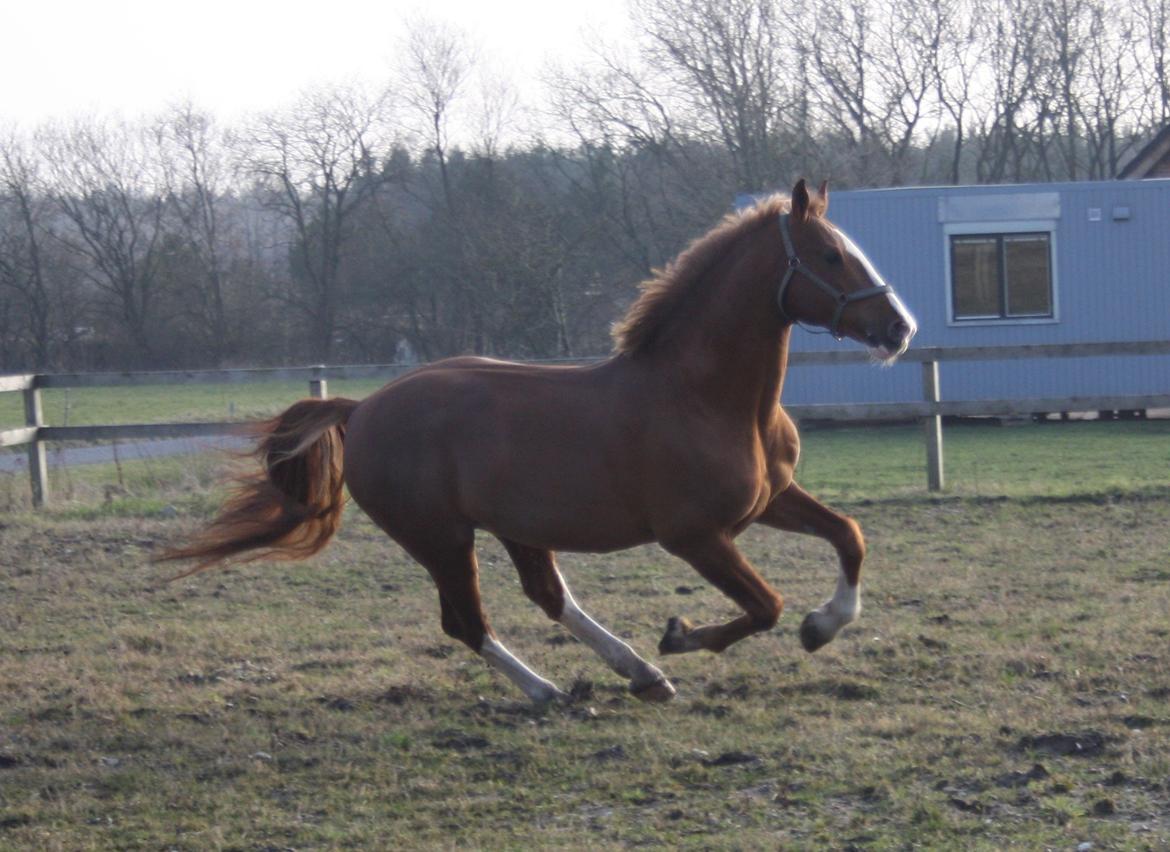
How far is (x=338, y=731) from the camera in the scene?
499 centimetres

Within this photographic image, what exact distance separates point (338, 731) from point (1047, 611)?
3559 millimetres

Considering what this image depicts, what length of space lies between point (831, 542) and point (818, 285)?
3.48ft

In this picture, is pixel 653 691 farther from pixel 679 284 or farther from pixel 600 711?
pixel 679 284

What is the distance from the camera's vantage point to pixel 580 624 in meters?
5.47

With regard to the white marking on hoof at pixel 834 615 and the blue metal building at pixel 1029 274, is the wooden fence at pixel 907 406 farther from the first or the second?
the blue metal building at pixel 1029 274

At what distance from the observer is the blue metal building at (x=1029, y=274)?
18.3 meters

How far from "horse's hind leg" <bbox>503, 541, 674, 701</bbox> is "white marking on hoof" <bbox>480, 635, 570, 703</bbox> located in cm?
25

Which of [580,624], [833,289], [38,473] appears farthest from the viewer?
[38,473]

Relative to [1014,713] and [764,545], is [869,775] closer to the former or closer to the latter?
[1014,713]

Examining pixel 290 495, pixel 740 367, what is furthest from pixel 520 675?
pixel 740 367

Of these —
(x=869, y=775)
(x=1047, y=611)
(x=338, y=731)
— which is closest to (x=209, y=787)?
(x=338, y=731)

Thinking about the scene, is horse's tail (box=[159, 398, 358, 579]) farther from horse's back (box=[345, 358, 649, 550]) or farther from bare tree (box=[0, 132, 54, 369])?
bare tree (box=[0, 132, 54, 369])

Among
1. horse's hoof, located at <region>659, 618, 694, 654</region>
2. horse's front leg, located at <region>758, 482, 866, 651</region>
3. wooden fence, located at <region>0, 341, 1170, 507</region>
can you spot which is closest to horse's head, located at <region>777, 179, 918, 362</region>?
horse's front leg, located at <region>758, 482, 866, 651</region>

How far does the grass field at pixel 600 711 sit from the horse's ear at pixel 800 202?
6.11 ft
